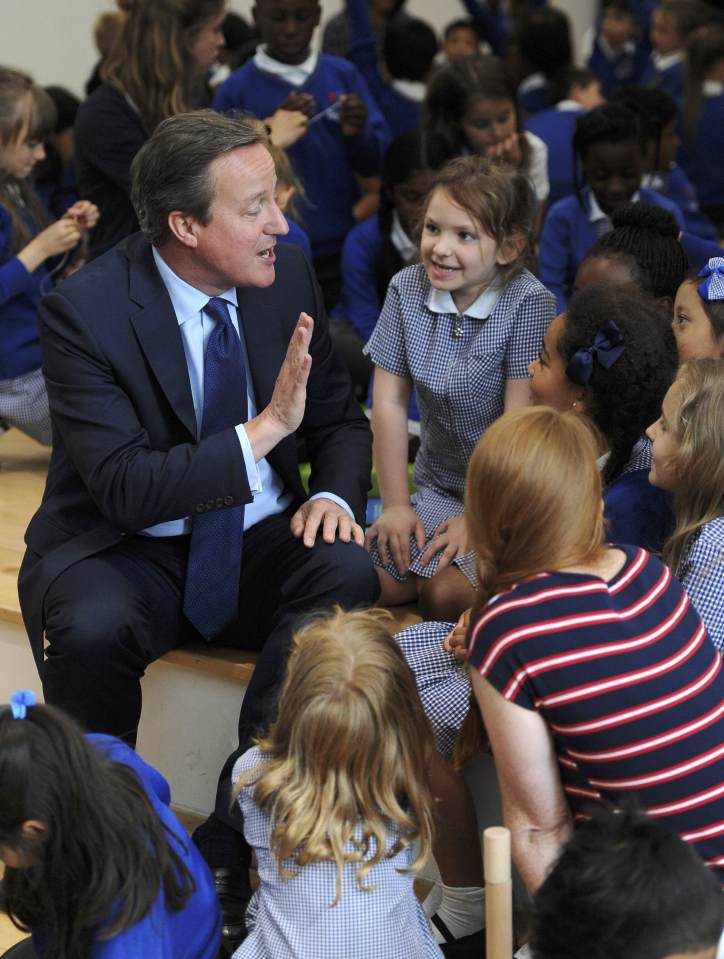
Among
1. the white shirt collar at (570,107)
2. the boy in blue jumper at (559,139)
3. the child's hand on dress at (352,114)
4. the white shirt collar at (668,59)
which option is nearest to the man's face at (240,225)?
the child's hand on dress at (352,114)

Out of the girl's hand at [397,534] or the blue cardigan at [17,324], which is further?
the blue cardigan at [17,324]

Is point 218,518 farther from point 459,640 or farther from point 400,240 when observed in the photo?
point 400,240

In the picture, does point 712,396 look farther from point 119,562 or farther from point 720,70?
point 720,70

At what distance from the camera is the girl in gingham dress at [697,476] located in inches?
69.2

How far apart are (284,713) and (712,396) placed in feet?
2.36

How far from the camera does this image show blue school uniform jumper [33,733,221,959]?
5.09 ft

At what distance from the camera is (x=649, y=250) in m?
2.46

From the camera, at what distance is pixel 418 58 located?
500 centimetres

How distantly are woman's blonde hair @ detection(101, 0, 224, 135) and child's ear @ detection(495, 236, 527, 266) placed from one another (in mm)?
1334

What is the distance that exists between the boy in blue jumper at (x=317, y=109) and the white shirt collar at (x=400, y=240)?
468 mm

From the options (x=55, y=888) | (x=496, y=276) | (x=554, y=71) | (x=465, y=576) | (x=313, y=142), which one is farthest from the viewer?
(x=554, y=71)

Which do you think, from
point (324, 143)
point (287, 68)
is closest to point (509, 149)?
point (324, 143)

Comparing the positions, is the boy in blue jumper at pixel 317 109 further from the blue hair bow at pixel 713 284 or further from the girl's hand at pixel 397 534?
the blue hair bow at pixel 713 284

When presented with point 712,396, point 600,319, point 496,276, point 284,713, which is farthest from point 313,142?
point 284,713
